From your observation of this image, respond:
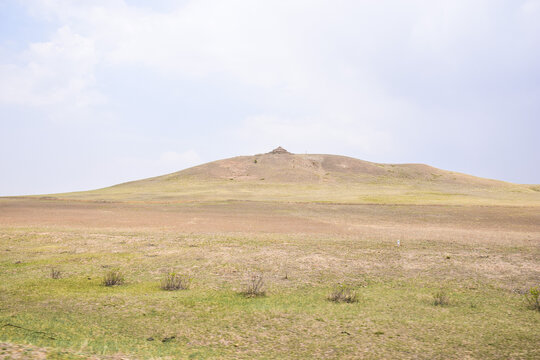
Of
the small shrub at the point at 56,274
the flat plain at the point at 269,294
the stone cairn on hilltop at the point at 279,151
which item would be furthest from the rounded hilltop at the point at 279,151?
the small shrub at the point at 56,274

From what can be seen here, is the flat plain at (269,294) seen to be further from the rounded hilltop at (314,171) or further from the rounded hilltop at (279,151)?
the rounded hilltop at (279,151)

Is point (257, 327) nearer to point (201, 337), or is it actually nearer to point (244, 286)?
point (201, 337)

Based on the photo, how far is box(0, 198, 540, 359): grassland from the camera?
6824 millimetres

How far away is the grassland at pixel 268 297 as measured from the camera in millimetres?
6824

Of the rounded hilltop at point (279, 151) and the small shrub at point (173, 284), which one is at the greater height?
the rounded hilltop at point (279, 151)

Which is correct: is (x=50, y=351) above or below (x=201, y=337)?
above

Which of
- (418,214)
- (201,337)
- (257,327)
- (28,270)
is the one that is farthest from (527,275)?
(418,214)

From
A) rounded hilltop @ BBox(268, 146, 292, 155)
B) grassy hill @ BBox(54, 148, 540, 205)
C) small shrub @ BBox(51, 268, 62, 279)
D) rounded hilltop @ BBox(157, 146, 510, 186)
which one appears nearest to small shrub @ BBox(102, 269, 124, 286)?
small shrub @ BBox(51, 268, 62, 279)

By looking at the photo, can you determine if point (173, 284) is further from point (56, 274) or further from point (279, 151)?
point (279, 151)

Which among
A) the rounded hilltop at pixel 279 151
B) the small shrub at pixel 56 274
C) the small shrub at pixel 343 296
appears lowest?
the small shrub at pixel 343 296

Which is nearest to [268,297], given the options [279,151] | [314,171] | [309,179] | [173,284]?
[173,284]

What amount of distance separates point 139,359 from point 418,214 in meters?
35.1

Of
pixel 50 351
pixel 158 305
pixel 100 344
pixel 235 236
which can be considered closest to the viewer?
pixel 50 351

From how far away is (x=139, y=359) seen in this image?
5.96 metres
